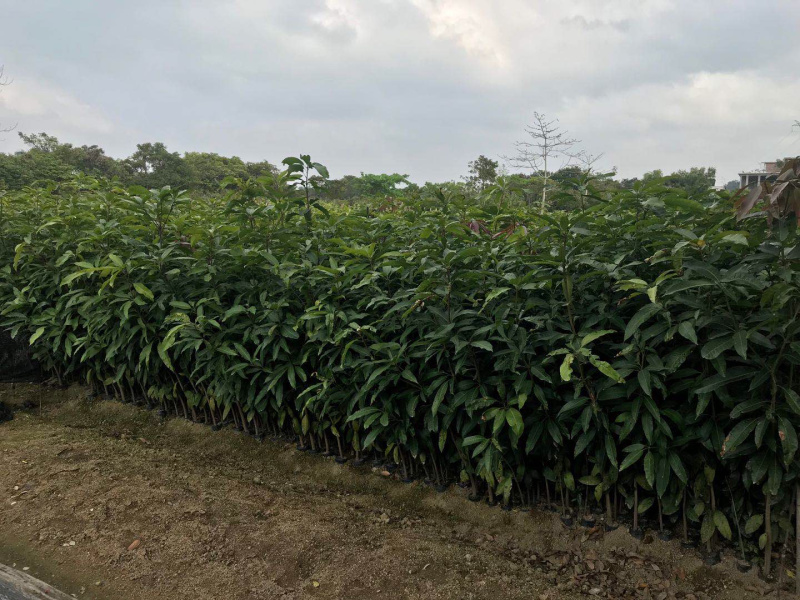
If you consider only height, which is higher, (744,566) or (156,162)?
(156,162)

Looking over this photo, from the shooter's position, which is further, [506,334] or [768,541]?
[506,334]

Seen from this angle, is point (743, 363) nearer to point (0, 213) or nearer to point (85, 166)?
point (0, 213)

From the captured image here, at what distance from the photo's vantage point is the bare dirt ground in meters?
2.08

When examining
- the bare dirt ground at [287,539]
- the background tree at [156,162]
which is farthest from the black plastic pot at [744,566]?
the background tree at [156,162]

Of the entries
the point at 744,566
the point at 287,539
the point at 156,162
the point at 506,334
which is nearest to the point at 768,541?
the point at 744,566

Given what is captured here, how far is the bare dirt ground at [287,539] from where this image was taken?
208 centimetres

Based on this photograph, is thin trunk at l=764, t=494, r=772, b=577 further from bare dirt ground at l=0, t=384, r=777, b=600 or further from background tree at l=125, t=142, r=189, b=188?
background tree at l=125, t=142, r=189, b=188

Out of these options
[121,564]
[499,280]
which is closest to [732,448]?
[499,280]

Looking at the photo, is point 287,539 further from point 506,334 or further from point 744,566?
point 744,566

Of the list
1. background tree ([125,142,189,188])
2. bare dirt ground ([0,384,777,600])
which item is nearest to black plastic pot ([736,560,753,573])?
bare dirt ground ([0,384,777,600])

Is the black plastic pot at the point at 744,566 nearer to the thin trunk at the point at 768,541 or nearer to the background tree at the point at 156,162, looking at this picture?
the thin trunk at the point at 768,541

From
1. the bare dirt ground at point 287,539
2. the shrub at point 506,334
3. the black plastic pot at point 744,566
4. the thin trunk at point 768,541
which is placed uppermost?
the shrub at point 506,334

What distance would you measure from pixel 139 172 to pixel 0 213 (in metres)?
35.3

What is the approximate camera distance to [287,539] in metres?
2.34
